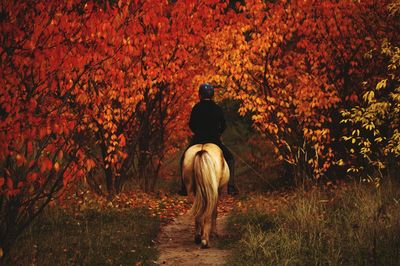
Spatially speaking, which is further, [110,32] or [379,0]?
[379,0]

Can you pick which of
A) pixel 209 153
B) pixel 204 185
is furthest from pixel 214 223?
pixel 209 153

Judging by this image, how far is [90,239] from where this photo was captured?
28.9ft

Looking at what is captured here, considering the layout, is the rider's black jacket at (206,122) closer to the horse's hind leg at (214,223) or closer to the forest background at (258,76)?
the horse's hind leg at (214,223)

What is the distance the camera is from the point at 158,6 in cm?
1174

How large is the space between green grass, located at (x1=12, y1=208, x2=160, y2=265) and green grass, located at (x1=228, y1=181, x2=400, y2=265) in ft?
5.49

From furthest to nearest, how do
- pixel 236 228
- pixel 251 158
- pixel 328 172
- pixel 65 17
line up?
pixel 251 158 → pixel 328 172 → pixel 236 228 → pixel 65 17

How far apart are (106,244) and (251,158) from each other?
1259 cm

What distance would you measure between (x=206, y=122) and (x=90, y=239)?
291 centimetres

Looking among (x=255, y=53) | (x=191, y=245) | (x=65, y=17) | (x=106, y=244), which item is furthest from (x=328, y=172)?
(x=65, y=17)

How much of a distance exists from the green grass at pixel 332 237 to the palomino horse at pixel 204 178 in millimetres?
725

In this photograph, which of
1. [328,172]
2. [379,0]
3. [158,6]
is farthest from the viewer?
[328,172]

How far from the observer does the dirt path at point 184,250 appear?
8.34 meters

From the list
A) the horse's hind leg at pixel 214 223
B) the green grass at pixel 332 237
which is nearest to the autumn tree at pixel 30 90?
the horse's hind leg at pixel 214 223

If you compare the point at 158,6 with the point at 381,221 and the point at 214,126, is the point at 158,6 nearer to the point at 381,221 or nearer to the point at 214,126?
the point at 214,126
